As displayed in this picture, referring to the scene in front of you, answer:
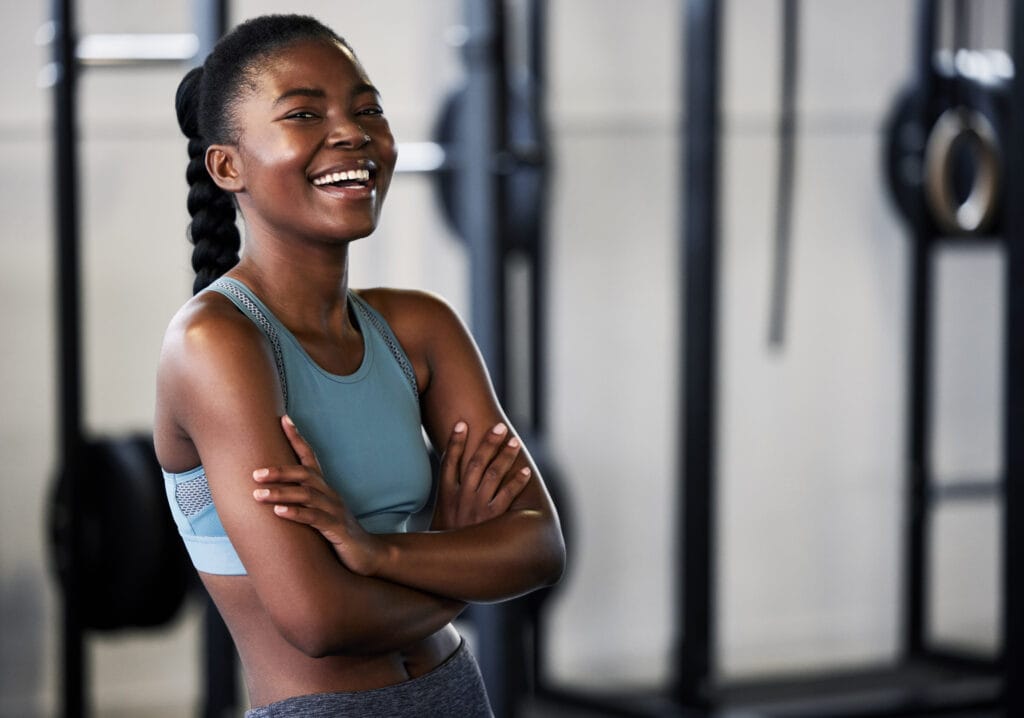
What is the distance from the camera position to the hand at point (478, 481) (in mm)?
1279

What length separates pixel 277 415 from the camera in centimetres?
112

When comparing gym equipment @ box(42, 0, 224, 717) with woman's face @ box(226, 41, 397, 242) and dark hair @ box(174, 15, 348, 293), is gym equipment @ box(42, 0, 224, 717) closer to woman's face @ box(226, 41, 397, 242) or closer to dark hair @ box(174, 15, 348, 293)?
dark hair @ box(174, 15, 348, 293)

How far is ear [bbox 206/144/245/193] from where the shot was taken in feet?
3.90

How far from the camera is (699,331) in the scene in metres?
3.59

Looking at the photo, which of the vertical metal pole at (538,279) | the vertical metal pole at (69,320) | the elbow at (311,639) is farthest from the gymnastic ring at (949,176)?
the elbow at (311,639)

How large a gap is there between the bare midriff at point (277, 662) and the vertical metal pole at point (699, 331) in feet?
8.18

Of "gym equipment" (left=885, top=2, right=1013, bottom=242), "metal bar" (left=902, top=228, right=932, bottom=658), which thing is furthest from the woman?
"metal bar" (left=902, top=228, right=932, bottom=658)

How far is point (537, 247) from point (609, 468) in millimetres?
843

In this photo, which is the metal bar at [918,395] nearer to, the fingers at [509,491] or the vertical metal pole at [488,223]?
the vertical metal pole at [488,223]

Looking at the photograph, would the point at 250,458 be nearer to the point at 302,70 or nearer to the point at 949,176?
the point at 302,70

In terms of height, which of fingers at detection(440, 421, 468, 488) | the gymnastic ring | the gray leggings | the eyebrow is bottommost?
the gray leggings

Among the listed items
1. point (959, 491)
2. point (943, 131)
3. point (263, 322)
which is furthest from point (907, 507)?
point (263, 322)

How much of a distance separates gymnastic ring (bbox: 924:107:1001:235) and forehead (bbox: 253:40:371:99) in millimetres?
2969

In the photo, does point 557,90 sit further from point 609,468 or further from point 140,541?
point 140,541
